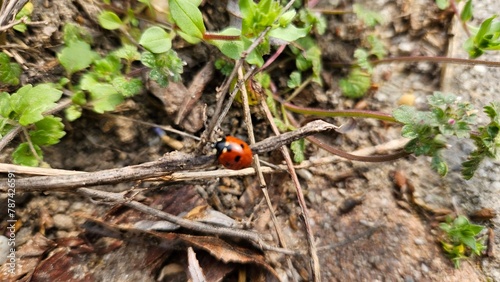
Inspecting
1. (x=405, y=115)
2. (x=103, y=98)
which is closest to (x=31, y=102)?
(x=103, y=98)

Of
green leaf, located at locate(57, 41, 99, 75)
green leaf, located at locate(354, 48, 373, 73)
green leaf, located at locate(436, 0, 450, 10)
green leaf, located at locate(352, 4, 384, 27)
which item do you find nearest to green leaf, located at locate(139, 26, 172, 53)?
green leaf, located at locate(57, 41, 99, 75)

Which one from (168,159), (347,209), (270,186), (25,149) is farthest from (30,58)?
(347,209)

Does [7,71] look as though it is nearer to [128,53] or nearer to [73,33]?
[73,33]

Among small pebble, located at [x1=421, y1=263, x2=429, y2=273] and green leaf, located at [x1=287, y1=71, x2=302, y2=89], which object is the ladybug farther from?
small pebble, located at [x1=421, y1=263, x2=429, y2=273]

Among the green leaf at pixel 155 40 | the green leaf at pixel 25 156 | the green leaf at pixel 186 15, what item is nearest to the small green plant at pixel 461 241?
the green leaf at pixel 186 15

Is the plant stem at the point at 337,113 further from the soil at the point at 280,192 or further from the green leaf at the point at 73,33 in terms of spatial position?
the green leaf at the point at 73,33

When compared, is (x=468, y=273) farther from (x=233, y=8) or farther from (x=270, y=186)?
(x=233, y=8)
